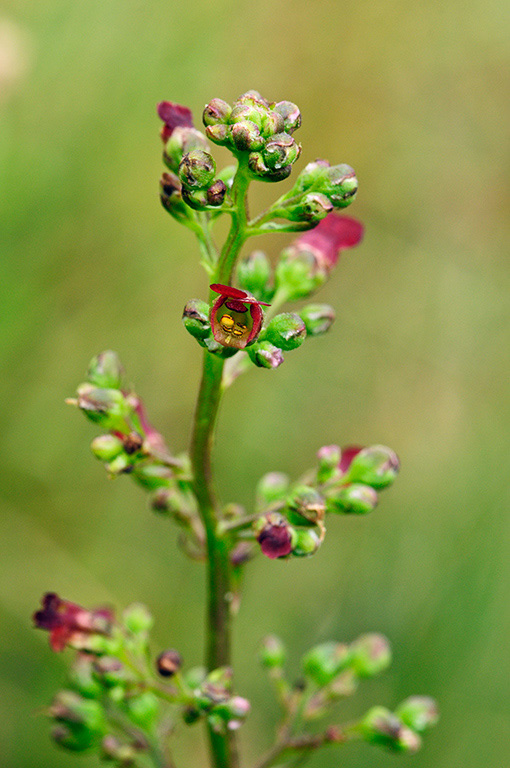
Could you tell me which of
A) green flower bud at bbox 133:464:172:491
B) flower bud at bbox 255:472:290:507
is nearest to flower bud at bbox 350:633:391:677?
flower bud at bbox 255:472:290:507

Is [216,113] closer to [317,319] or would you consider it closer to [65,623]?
[317,319]

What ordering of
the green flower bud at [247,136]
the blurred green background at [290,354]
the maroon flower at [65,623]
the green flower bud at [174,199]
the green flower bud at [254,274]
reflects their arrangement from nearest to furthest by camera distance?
1. the green flower bud at [247,136]
2. the green flower bud at [174,199]
3. the green flower bud at [254,274]
4. the maroon flower at [65,623]
5. the blurred green background at [290,354]

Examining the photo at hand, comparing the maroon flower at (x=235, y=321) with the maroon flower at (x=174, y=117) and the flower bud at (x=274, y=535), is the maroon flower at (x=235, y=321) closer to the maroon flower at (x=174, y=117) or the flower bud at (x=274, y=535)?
the flower bud at (x=274, y=535)

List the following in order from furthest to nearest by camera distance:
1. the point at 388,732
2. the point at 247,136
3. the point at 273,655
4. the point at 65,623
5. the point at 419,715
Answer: the point at 273,655
the point at 419,715
the point at 388,732
the point at 65,623
the point at 247,136

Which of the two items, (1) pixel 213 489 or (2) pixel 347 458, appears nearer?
(1) pixel 213 489

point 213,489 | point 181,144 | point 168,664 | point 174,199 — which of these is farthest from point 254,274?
point 168,664

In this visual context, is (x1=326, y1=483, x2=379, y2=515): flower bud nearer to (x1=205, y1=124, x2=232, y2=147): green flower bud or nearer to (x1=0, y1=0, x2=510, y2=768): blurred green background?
(x1=205, y1=124, x2=232, y2=147): green flower bud

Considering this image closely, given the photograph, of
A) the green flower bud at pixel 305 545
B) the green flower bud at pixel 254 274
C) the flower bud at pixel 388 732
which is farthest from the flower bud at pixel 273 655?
the green flower bud at pixel 254 274
